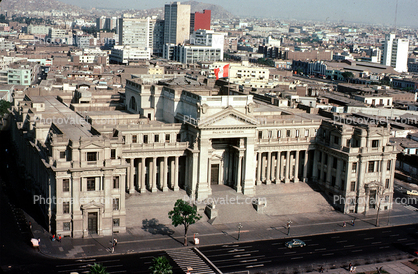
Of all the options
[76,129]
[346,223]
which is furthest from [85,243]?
[346,223]

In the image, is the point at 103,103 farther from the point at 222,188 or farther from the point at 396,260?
the point at 396,260

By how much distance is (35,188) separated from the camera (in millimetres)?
106062

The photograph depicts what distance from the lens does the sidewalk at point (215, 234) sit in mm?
85562

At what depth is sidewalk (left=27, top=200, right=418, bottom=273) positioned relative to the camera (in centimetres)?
8556

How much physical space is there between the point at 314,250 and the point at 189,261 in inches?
821

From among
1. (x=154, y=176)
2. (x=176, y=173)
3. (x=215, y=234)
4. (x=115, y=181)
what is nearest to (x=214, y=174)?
(x=176, y=173)

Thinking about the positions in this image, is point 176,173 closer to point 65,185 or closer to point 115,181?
point 115,181

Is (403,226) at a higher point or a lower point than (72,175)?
lower

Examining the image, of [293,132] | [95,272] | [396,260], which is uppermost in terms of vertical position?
[293,132]

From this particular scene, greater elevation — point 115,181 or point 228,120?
point 228,120

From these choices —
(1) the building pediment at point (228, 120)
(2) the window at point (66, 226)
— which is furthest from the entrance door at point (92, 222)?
(1) the building pediment at point (228, 120)

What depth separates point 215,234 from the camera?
95625 mm

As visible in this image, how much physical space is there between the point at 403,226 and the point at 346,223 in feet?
34.5

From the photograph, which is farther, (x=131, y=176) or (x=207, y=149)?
(x=207, y=149)
